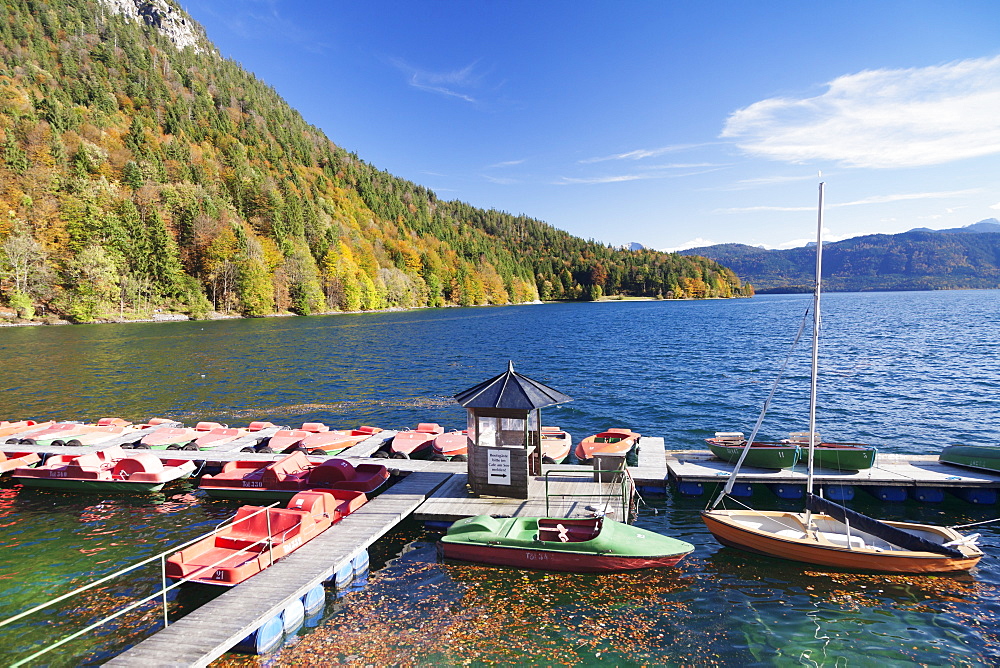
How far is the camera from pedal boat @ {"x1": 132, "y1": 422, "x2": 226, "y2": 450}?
23.4 meters

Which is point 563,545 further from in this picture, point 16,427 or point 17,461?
point 16,427

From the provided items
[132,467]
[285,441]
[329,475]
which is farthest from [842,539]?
[132,467]

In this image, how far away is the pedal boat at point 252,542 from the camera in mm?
12031

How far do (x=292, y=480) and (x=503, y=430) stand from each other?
807 cm

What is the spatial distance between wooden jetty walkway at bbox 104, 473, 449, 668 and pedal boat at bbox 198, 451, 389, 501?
2.12m

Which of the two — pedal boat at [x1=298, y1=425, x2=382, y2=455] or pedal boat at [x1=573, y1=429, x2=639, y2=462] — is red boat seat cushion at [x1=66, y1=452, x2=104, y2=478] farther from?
pedal boat at [x1=573, y1=429, x2=639, y2=462]

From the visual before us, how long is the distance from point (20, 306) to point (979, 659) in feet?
354

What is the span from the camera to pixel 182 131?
504ft

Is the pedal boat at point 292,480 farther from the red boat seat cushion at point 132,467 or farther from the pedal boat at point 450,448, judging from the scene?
the pedal boat at point 450,448

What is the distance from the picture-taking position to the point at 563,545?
1327 centimetres

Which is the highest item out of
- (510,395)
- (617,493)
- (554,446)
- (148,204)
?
(148,204)

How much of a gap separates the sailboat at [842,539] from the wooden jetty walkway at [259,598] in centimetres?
981

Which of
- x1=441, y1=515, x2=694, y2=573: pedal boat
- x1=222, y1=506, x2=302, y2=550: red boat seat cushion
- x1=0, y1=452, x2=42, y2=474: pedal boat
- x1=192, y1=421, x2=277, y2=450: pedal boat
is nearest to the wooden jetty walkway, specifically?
x1=222, y1=506, x2=302, y2=550: red boat seat cushion

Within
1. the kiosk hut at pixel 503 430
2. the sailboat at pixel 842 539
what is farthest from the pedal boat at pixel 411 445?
the sailboat at pixel 842 539
